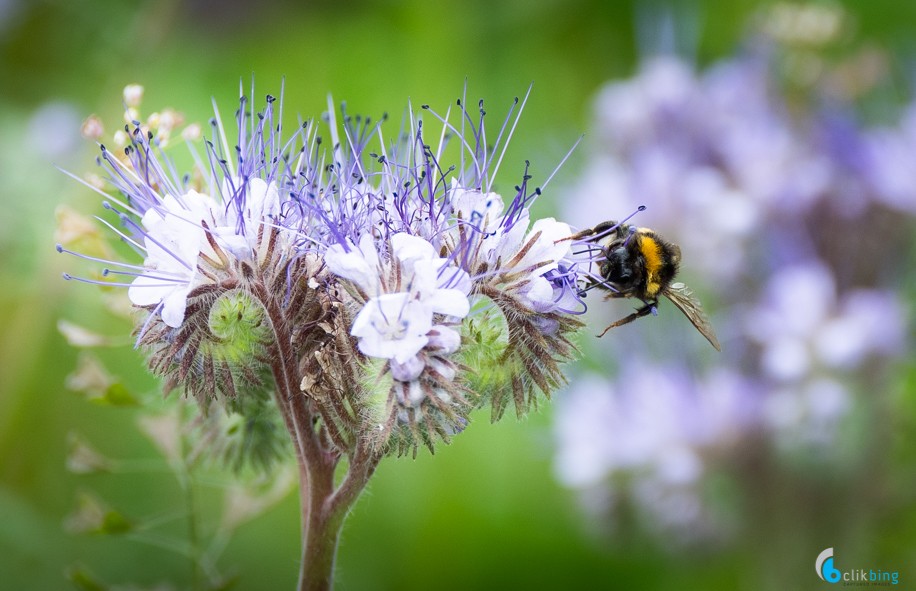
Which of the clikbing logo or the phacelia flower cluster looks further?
the clikbing logo

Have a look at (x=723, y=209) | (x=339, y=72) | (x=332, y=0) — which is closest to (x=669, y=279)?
(x=723, y=209)

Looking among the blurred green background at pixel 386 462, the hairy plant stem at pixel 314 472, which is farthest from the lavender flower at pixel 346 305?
the blurred green background at pixel 386 462

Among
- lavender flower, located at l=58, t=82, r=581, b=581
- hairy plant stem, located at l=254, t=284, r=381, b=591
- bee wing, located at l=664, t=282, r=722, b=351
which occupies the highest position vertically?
bee wing, located at l=664, t=282, r=722, b=351

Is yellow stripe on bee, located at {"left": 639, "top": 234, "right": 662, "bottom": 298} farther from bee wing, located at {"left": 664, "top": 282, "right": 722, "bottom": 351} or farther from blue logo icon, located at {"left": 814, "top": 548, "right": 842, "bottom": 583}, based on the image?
blue logo icon, located at {"left": 814, "top": 548, "right": 842, "bottom": 583}

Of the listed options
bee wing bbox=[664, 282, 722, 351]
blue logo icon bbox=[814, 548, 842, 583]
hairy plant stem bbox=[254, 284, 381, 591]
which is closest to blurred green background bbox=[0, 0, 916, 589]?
blue logo icon bbox=[814, 548, 842, 583]

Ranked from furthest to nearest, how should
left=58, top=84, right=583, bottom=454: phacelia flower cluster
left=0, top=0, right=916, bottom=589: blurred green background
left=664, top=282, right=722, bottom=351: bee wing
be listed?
left=0, top=0, right=916, bottom=589: blurred green background
left=664, top=282, right=722, bottom=351: bee wing
left=58, top=84, right=583, bottom=454: phacelia flower cluster

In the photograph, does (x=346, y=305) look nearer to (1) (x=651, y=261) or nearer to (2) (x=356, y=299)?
(2) (x=356, y=299)

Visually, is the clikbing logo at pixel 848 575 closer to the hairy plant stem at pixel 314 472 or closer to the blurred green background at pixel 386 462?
the blurred green background at pixel 386 462
